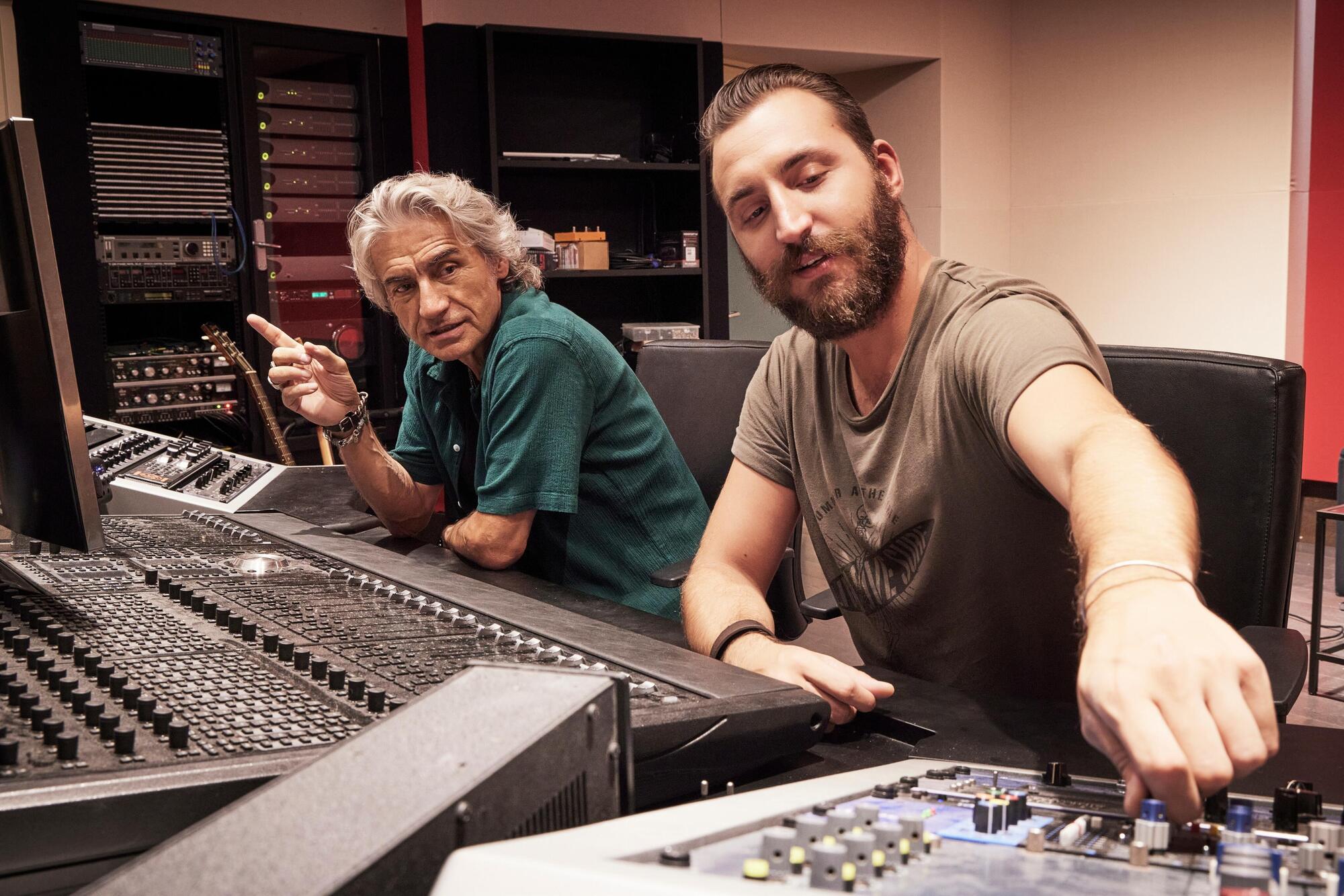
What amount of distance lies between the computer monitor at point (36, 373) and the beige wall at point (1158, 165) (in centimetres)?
566

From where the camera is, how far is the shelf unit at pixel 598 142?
16.4ft

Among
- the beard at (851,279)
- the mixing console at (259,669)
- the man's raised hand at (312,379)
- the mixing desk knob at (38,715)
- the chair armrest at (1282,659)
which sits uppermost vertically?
the beard at (851,279)

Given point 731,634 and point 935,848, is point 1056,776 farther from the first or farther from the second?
point 731,634

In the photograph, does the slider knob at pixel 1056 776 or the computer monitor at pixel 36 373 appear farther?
the computer monitor at pixel 36 373

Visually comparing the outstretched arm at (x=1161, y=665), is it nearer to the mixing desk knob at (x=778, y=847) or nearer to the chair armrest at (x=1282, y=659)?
the mixing desk knob at (x=778, y=847)

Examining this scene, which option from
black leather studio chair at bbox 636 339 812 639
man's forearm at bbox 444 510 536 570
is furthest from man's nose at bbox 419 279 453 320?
black leather studio chair at bbox 636 339 812 639

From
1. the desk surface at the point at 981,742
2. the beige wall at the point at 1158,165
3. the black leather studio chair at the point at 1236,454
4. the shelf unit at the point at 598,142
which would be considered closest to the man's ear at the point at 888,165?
the black leather studio chair at the point at 1236,454

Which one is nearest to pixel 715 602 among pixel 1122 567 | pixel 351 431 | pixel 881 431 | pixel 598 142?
pixel 881 431

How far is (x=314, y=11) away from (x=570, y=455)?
361cm

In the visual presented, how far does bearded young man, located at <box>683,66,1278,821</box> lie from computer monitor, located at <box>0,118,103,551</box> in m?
0.66

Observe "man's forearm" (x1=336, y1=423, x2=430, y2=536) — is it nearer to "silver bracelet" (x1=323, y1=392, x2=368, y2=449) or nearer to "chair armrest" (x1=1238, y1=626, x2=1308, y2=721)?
"silver bracelet" (x1=323, y1=392, x2=368, y2=449)

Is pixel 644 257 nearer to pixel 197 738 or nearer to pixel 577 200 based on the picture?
pixel 577 200

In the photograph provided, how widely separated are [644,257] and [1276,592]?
429 cm

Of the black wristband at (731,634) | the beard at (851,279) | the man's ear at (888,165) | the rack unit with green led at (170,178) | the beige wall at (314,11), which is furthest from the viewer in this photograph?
the beige wall at (314,11)
